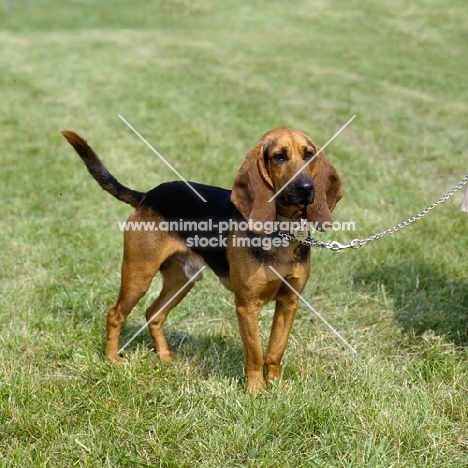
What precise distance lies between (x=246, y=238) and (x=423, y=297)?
226 centimetres

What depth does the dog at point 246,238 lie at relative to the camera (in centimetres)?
362

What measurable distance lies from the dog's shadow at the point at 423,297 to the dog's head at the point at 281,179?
69.3 inches

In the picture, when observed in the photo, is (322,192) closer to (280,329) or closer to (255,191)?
(255,191)

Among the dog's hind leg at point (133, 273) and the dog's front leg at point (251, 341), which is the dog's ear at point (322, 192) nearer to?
the dog's front leg at point (251, 341)

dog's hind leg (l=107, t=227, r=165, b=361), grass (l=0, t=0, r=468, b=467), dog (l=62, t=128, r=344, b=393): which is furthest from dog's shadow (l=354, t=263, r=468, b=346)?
dog's hind leg (l=107, t=227, r=165, b=361)

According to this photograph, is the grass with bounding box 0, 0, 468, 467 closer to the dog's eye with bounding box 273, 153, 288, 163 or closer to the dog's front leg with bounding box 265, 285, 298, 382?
the dog's front leg with bounding box 265, 285, 298, 382

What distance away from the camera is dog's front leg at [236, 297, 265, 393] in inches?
153

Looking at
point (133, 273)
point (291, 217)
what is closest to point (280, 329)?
point (291, 217)

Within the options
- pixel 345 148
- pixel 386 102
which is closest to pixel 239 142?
pixel 345 148

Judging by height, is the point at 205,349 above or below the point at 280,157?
below

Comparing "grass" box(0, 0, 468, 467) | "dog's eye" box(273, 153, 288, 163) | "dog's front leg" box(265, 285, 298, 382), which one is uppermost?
"dog's eye" box(273, 153, 288, 163)

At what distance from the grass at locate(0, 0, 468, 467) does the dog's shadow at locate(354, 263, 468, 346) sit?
22 millimetres

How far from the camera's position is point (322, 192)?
3.74 metres

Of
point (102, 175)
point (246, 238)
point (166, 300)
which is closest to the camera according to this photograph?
point (246, 238)
